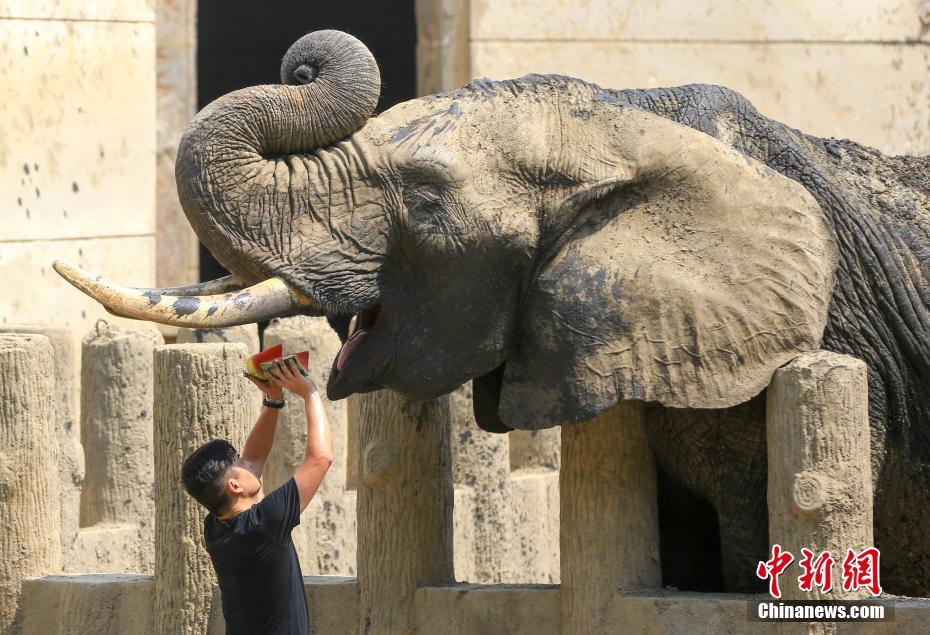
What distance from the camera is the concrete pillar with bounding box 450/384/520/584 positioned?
Result: 23.9 feet

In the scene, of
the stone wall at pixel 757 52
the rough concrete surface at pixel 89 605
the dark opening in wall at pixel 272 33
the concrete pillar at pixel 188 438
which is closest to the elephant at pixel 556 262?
the concrete pillar at pixel 188 438

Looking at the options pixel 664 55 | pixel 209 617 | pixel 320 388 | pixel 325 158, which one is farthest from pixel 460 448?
Answer: pixel 664 55

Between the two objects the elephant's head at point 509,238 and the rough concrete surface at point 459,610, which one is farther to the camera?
the rough concrete surface at point 459,610

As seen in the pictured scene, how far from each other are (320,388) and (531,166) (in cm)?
254

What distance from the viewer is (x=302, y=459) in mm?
7023

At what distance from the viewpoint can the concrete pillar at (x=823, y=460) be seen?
→ 4.55 metres

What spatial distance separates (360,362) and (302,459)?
96.1 inches

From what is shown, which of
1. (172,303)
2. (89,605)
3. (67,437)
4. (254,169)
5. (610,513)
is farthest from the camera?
(67,437)

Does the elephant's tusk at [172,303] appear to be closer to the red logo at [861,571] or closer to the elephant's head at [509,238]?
the elephant's head at [509,238]

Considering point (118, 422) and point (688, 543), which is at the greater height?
point (118, 422)

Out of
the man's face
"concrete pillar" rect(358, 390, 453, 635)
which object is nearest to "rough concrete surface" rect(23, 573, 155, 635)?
"concrete pillar" rect(358, 390, 453, 635)

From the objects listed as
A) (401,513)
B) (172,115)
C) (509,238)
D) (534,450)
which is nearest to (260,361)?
(509,238)

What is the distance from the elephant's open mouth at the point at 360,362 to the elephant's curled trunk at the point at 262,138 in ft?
0.93

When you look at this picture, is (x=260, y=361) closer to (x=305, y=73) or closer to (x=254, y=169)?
(x=254, y=169)
